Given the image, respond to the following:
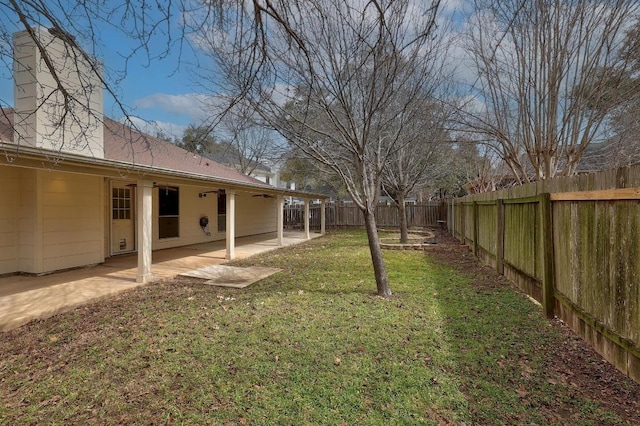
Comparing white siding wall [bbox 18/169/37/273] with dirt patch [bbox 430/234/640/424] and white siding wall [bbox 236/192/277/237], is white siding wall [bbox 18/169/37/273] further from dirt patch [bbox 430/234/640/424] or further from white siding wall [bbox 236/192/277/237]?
dirt patch [bbox 430/234/640/424]

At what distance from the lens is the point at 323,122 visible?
643cm

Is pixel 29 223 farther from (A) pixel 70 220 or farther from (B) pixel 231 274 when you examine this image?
(B) pixel 231 274

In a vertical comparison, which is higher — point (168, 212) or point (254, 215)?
point (168, 212)

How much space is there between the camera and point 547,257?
3.84 metres

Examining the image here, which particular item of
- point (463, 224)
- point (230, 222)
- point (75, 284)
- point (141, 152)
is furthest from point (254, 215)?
point (75, 284)

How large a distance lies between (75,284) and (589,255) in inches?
279

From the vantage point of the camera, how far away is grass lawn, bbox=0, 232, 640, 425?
8.05ft

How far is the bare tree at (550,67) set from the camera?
5.07 m

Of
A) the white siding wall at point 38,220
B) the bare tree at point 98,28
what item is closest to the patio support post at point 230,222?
the white siding wall at point 38,220

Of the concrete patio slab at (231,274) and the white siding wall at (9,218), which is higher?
the white siding wall at (9,218)

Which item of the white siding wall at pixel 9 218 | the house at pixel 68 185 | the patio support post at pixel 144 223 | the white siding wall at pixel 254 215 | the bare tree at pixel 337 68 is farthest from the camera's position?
the white siding wall at pixel 254 215

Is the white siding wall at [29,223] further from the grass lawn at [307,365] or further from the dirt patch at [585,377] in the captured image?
the dirt patch at [585,377]

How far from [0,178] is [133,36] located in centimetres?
519

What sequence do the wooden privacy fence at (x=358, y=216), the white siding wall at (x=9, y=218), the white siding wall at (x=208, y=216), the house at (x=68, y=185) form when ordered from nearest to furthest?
the house at (x=68, y=185)
the white siding wall at (x=9, y=218)
the white siding wall at (x=208, y=216)
the wooden privacy fence at (x=358, y=216)
